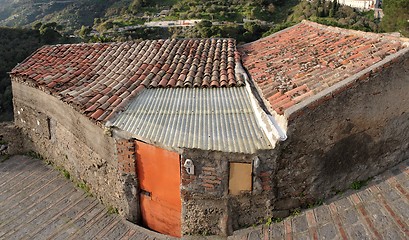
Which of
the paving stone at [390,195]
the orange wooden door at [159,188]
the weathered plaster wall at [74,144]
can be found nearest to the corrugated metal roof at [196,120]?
the orange wooden door at [159,188]

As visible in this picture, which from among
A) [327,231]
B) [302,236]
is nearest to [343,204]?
[327,231]

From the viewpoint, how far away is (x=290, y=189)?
4.92 m

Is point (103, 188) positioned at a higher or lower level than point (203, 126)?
lower

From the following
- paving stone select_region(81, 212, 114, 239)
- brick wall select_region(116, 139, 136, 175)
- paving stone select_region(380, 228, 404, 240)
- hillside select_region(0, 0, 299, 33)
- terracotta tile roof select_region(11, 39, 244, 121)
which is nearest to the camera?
paving stone select_region(380, 228, 404, 240)

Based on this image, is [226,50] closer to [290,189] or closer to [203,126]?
[203,126]

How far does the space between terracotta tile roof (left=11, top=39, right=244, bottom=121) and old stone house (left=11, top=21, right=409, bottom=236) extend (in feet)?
0.16

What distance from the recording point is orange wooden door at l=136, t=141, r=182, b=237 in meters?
5.02

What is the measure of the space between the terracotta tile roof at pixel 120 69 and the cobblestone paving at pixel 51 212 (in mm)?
1872

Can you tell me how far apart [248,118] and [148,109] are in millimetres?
1713

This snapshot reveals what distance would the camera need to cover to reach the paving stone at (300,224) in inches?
187

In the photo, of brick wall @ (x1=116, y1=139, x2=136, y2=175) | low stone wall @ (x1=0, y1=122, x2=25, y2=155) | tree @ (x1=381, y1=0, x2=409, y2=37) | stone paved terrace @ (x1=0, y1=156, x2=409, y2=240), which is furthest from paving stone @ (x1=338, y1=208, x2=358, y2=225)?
→ tree @ (x1=381, y1=0, x2=409, y2=37)

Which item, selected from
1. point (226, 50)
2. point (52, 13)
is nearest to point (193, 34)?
point (226, 50)

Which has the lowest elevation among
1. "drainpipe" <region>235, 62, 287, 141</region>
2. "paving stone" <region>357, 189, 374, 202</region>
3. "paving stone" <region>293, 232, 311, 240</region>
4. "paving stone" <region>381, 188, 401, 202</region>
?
"paving stone" <region>293, 232, 311, 240</region>

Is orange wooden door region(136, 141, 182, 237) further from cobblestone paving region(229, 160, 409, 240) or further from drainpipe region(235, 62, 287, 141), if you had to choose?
drainpipe region(235, 62, 287, 141)
